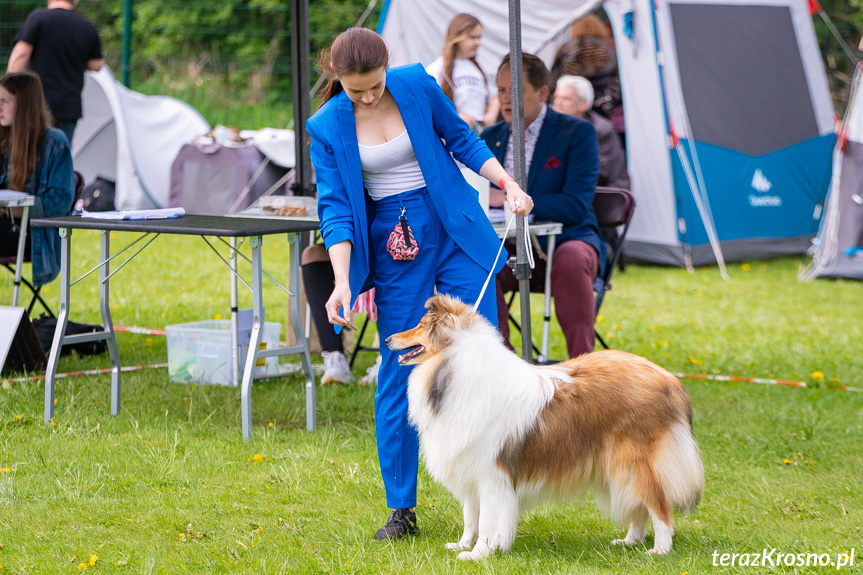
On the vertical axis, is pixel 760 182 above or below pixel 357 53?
below

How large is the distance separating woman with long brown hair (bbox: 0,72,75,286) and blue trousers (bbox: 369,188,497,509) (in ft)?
10.1

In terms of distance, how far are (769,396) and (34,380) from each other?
12.7 feet

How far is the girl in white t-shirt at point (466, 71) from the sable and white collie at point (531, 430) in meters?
3.68

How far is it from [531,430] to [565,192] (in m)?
2.34

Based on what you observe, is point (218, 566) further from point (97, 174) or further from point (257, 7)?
point (257, 7)

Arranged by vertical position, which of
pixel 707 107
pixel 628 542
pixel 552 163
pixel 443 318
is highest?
pixel 707 107

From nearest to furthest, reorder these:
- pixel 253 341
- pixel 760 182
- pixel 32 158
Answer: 1. pixel 253 341
2. pixel 32 158
3. pixel 760 182

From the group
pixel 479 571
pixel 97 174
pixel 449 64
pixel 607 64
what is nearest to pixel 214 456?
pixel 479 571

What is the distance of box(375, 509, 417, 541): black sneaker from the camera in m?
3.19

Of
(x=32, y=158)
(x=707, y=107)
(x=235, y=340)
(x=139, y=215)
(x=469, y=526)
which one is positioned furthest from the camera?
(x=707, y=107)

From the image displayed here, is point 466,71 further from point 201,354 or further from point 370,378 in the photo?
point 201,354

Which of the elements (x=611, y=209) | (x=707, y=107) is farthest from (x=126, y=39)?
(x=611, y=209)

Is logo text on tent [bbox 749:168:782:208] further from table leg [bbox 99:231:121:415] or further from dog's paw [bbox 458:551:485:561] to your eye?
dog's paw [bbox 458:551:485:561]

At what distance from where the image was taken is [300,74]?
18.9ft
